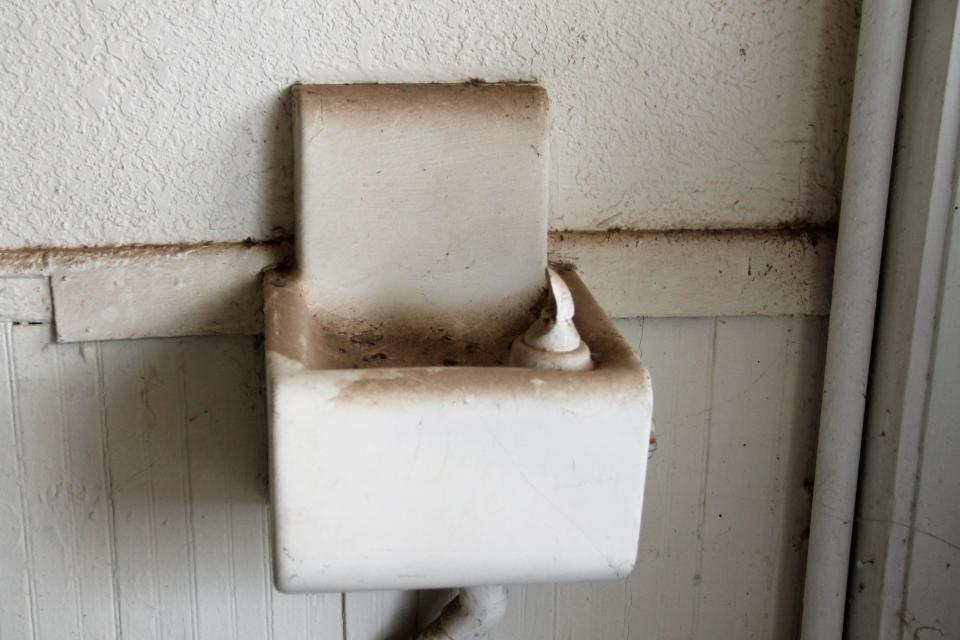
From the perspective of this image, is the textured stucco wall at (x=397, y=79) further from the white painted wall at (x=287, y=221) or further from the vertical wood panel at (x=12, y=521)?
the vertical wood panel at (x=12, y=521)

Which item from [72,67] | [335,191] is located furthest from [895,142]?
[72,67]

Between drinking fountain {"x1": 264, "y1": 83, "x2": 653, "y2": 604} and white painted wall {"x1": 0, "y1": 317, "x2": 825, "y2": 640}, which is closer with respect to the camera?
drinking fountain {"x1": 264, "y1": 83, "x2": 653, "y2": 604}

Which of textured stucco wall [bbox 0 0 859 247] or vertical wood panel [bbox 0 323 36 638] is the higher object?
textured stucco wall [bbox 0 0 859 247]

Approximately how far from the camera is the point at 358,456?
0.83 m

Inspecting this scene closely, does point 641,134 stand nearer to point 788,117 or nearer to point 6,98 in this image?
point 788,117

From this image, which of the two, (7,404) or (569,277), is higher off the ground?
(569,277)

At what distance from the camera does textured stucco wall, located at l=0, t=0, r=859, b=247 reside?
1.01 meters

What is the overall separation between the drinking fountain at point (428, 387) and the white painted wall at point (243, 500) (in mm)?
166

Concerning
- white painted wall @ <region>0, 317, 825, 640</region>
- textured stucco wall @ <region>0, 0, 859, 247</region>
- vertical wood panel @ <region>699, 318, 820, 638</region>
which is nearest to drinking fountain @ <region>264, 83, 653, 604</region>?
textured stucco wall @ <region>0, 0, 859, 247</region>

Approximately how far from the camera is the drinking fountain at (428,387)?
0.83 m

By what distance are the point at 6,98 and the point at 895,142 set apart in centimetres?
88

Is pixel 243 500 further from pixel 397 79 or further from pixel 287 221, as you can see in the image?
pixel 397 79

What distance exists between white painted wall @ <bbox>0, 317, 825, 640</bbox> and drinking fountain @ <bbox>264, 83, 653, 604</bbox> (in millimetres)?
166

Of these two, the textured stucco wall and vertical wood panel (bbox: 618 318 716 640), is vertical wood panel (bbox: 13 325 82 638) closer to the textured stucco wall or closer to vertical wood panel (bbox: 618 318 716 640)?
the textured stucco wall
